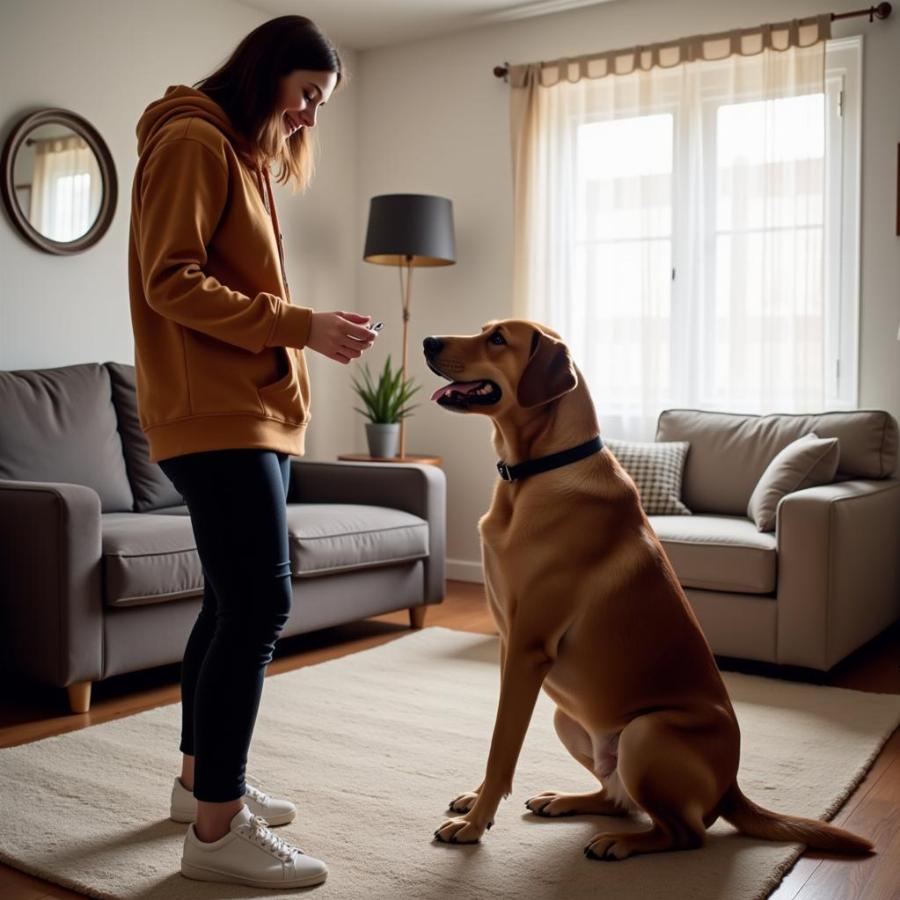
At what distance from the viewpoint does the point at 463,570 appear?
495 centimetres

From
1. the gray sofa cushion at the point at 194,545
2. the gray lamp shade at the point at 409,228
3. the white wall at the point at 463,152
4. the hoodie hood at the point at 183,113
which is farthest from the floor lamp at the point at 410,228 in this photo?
the hoodie hood at the point at 183,113

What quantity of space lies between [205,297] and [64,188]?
2647mm

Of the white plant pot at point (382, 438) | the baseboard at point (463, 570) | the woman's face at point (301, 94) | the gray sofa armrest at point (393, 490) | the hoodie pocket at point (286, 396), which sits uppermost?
the woman's face at point (301, 94)

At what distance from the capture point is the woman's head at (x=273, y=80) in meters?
1.60

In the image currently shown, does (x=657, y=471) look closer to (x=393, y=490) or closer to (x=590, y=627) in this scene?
(x=393, y=490)

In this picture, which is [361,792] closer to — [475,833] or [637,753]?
[475,833]

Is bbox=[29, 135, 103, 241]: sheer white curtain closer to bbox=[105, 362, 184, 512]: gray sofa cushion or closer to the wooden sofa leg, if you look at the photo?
bbox=[105, 362, 184, 512]: gray sofa cushion

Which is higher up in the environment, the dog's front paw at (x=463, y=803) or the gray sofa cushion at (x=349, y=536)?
the gray sofa cushion at (x=349, y=536)

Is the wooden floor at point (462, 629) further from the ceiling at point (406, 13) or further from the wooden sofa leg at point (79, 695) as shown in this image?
the ceiling at point (406, 13)

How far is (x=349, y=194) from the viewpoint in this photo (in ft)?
17.2

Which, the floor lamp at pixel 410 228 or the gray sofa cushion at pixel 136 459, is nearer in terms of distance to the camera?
the gray sofa cushion at pixel 136 459

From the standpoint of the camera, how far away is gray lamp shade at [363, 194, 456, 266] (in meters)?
4.42

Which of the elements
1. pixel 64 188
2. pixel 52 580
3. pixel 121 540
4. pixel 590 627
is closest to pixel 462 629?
pixel 121 540

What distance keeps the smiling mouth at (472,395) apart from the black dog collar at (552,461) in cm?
13
